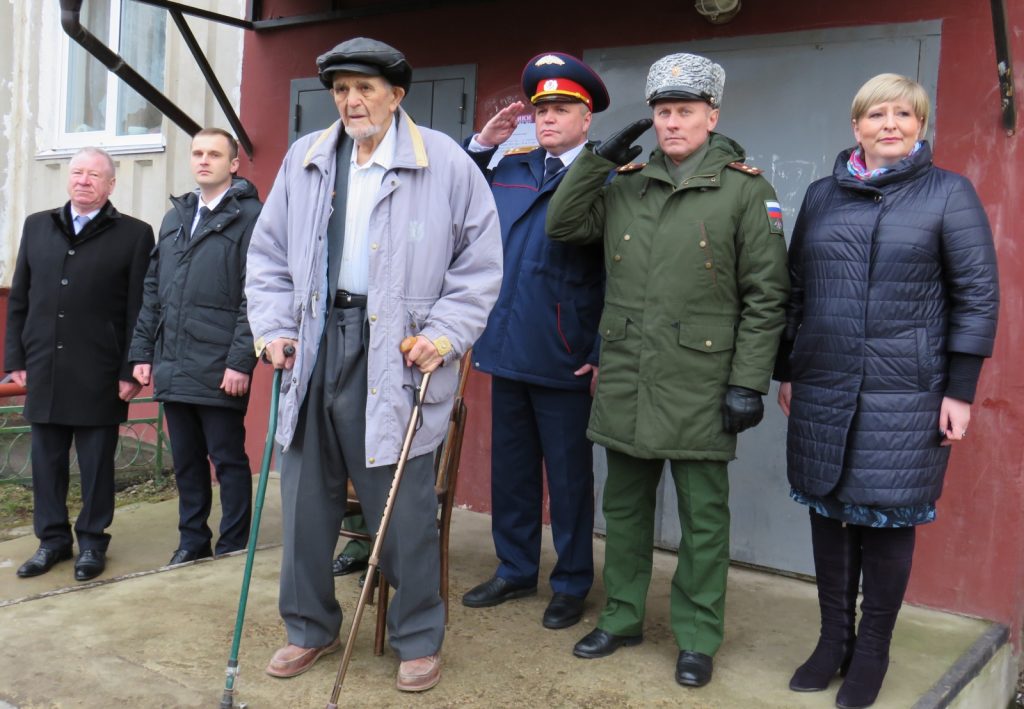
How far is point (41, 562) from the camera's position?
431 cm

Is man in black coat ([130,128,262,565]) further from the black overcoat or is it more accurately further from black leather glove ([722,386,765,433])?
black leather glove ([722,386,765,433])

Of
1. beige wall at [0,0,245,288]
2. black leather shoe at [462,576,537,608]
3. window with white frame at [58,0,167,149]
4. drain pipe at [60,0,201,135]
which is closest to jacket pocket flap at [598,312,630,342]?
black leather shoe at [462,576,537,608]

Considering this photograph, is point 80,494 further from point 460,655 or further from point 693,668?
point 693,668

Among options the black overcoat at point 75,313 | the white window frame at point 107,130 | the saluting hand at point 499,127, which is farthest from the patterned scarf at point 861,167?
the white window frame at point 107,130

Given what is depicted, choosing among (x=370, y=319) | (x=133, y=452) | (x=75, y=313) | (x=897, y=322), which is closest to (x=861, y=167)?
(x=897, y=322)

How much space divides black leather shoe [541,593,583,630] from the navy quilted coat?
3.34 ft

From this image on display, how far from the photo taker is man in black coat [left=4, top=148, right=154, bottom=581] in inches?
167

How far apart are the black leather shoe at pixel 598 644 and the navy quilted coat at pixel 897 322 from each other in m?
0.83

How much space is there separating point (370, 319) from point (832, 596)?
5.26ft

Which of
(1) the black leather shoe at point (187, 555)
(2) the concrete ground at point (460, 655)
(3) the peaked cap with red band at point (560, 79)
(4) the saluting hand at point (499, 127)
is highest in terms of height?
(3) the peaked cap with red band at point (560, 79)

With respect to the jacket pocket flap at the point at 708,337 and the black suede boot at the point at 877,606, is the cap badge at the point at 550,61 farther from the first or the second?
the black suede boot at the point at 877,606

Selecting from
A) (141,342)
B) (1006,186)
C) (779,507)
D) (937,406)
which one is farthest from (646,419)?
(141,342)

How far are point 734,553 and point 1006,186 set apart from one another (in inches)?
69.6

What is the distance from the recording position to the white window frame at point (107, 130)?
6.84m
